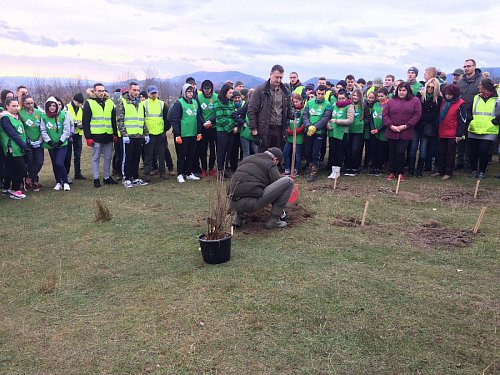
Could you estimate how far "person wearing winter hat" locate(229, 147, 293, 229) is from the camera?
6086 mm

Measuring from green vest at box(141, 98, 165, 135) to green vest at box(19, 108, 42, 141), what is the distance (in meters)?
2.31

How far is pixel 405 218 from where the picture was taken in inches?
273

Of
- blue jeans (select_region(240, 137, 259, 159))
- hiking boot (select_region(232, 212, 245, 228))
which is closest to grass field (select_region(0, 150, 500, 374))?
hiking boot (select_region(232, 212, 245, 228))

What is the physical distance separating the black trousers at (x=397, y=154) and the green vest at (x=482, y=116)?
145 cm

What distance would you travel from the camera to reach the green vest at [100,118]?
9.30m

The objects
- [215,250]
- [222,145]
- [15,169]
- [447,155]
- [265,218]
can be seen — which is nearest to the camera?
[215,250]

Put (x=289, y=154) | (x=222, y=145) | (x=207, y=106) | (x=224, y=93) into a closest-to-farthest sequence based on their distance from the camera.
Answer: (x=224, y=93) < (x=222, y=145) < (x=207, y=106) < (x=289, y=154)

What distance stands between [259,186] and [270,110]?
9.42 ft

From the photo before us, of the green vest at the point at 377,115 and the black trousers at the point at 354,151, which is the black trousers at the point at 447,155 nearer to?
the green vest at the point at 377,115

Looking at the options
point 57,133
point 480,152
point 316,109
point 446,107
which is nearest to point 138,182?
point 57,133

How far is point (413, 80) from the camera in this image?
1061 cm

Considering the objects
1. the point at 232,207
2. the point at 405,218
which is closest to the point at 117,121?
the point at 232,207

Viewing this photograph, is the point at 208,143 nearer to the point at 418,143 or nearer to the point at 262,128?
the point at 262,128

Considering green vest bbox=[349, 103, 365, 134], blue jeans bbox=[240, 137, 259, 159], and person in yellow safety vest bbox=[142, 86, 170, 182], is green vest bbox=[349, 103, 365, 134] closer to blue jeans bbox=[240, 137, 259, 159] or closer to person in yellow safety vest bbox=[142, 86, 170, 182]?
blue jeans bbox=[240, 137, 259, 159]
